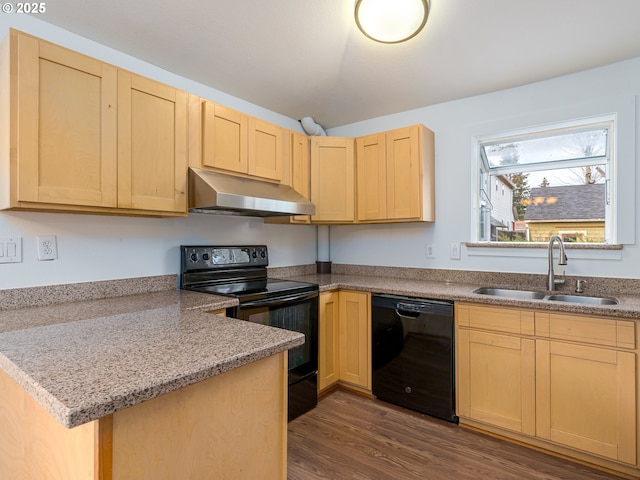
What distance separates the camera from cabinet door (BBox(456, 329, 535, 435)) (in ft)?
6.61

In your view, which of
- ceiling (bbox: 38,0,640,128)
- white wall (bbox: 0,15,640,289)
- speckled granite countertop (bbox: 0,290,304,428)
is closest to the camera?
speckled granite countertop (bbox: 0,290,304,428)

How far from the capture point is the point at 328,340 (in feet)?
8.84

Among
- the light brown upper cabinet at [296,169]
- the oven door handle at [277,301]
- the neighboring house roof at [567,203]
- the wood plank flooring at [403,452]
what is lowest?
the wood plank flooring at [403,452]

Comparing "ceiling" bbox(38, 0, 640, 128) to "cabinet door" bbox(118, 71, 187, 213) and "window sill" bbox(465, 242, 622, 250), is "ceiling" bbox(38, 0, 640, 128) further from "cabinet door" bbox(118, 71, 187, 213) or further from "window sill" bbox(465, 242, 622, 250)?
"window sill" bbox(465, 242, 622, 250)

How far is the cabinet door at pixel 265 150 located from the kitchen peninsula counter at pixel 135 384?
132 centimetres

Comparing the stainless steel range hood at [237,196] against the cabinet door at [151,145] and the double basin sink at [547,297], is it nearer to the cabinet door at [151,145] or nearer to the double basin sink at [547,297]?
the cabinet door at [151,145]

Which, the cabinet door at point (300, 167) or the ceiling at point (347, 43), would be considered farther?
the cabinet door at point (300, 167)

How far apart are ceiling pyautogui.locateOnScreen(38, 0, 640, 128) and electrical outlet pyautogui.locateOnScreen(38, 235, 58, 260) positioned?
1.13 meters

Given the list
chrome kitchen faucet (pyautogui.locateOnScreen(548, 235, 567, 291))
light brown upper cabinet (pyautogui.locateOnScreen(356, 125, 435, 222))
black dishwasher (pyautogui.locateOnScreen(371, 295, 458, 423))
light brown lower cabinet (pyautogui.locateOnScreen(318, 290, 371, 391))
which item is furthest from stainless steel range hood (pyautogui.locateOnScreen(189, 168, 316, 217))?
chrome kitchen faucet (pyautogui.locateOnScreen(548, 235, 567, 291))

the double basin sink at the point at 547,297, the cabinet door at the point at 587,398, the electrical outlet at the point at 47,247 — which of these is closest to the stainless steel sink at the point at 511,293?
the double basin sink at the point at 547,297

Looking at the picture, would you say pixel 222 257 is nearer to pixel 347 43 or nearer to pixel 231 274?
pixel 231 274

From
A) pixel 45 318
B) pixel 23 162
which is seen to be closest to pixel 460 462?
pixel 45 318

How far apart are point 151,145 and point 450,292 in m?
2.03

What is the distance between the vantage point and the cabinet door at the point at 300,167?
281 cm
